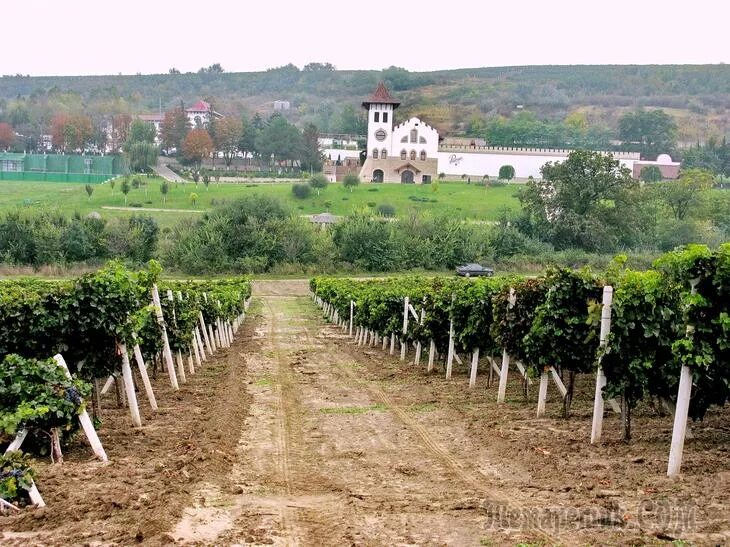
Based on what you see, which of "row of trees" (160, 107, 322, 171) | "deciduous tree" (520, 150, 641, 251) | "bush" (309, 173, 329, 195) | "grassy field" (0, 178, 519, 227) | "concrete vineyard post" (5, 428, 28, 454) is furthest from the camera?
"row of trees" (160, 107, 322, 171)

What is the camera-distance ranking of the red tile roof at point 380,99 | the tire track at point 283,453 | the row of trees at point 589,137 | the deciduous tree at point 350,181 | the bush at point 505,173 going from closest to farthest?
the tire track at point 283,453 → the deciduous tree at point 350,181 → the bush at point 505,173 → the red tile roof at point 380,99 → the row of trees at point 589,137

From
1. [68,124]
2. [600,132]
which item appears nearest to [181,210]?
[68,124]

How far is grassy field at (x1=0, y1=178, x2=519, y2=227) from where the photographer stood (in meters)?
95.9

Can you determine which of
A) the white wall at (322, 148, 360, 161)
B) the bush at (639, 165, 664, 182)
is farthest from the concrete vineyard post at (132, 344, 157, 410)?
the white wall at (322, 148, 360, 161)

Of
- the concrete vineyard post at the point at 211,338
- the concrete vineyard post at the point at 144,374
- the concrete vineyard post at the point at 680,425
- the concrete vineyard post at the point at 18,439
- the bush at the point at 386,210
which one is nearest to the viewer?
the concrete vineyard post at the point at 680,425

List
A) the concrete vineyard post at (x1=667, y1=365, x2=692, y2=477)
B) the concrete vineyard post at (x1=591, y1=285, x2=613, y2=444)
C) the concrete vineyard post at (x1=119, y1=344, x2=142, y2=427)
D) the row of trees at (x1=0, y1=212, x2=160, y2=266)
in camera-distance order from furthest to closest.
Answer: the row of trees at (x1=0, y1=212, x2=160, y2=266), the concrete vineyard post at (x1=119, y1=344, x2=142, y2=427), the concrete vineyard post at (x1=591, y1=285, x2=613, y2=444), the concrete vineyard post at (x1=667, y1=365, x2=692, y2=477)

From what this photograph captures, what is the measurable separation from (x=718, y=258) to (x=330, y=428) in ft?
20.9

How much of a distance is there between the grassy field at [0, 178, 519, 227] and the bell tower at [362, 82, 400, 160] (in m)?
16.3

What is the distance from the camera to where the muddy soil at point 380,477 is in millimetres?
8406

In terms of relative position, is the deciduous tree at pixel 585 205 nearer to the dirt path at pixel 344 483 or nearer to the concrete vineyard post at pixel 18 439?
the dirt path at pixel 344 483

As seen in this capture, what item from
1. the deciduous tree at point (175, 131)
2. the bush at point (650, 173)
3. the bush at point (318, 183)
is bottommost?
the bush at point (318, 183)

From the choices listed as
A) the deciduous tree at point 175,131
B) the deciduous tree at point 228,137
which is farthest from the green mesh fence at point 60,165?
the deciduous tree at point 175,131

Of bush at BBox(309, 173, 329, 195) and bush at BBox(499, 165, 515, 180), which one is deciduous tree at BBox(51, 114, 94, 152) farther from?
bush at BBox(499, 165, 515, 180)

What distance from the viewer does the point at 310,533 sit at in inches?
335
